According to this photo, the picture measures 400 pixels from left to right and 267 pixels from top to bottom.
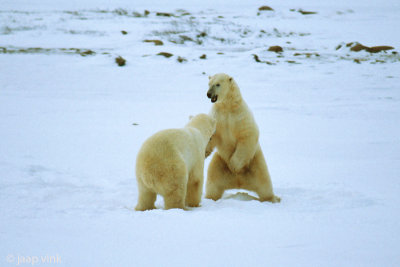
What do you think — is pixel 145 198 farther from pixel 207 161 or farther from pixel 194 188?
pixel 207 161

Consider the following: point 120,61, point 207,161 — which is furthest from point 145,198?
point 120,61

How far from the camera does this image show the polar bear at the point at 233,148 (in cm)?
377

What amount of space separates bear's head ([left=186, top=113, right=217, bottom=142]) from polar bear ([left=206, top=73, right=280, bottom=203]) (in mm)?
177

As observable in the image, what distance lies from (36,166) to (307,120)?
507 centimetres

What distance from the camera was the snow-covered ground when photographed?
6.82 feet

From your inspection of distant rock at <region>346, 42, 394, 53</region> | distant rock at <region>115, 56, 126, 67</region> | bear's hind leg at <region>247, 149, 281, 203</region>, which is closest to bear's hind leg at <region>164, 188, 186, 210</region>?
bear's hind leg at <region>247, 149, 281, 203</region>

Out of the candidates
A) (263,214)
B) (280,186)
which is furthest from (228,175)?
(263,214)

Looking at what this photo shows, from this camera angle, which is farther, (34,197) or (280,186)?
(280,186)

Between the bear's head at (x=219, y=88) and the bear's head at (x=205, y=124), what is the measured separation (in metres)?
0.18

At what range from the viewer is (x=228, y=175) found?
12.9 ft

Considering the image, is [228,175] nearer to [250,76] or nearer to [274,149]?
[274,149]

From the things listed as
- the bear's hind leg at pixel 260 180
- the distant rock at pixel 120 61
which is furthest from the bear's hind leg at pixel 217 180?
the distant rock at pixel 120 61

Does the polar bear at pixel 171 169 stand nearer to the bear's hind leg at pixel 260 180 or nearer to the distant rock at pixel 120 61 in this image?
the bear's hind leg at pixel 260 180

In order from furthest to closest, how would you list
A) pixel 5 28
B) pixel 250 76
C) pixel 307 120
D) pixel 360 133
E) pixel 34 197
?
pixel 5 28 → pixel 250 76 → pixel 307 120 → pixel 360 133 → pixel 34 197
